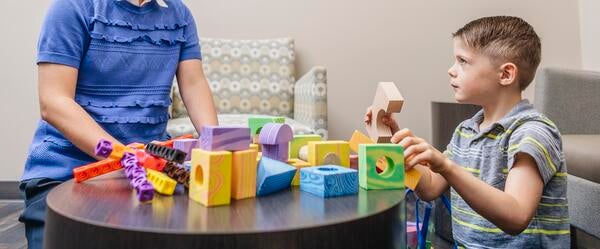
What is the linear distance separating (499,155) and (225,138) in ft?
1.63

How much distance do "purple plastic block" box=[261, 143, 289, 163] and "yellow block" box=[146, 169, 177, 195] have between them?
0.16m

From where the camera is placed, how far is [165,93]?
3.18 ft

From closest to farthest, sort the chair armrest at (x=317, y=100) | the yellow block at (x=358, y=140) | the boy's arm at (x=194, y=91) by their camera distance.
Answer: the yellow block at (x=358, y=140) → the boy's arm at (x=194, y=91) → the chair armrest at (x=317, y=100)

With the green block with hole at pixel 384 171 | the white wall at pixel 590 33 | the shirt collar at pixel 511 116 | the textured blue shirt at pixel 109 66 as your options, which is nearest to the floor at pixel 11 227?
the textured blue shirt at pixel 109 66

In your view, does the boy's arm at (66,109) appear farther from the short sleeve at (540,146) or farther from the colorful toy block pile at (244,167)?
the short sleeve at (540,146)

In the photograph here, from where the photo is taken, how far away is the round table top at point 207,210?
16.9 inches

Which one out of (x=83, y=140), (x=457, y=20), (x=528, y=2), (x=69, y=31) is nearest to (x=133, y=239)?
(x=83, y=140)

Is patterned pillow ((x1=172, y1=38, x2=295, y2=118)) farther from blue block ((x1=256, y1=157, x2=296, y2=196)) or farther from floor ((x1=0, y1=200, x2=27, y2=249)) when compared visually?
blue block ((x1=256, y1=157, x2=296, y2=196))

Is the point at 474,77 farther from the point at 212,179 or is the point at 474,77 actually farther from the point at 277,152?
the point at 212,179

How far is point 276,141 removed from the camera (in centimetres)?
67

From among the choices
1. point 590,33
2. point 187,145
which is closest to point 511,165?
point 187,145

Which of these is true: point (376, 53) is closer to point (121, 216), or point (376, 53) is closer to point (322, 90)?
point (322, 90)

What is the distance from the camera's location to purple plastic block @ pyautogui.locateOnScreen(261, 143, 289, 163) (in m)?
0.67

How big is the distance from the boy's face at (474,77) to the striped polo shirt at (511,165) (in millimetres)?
58
